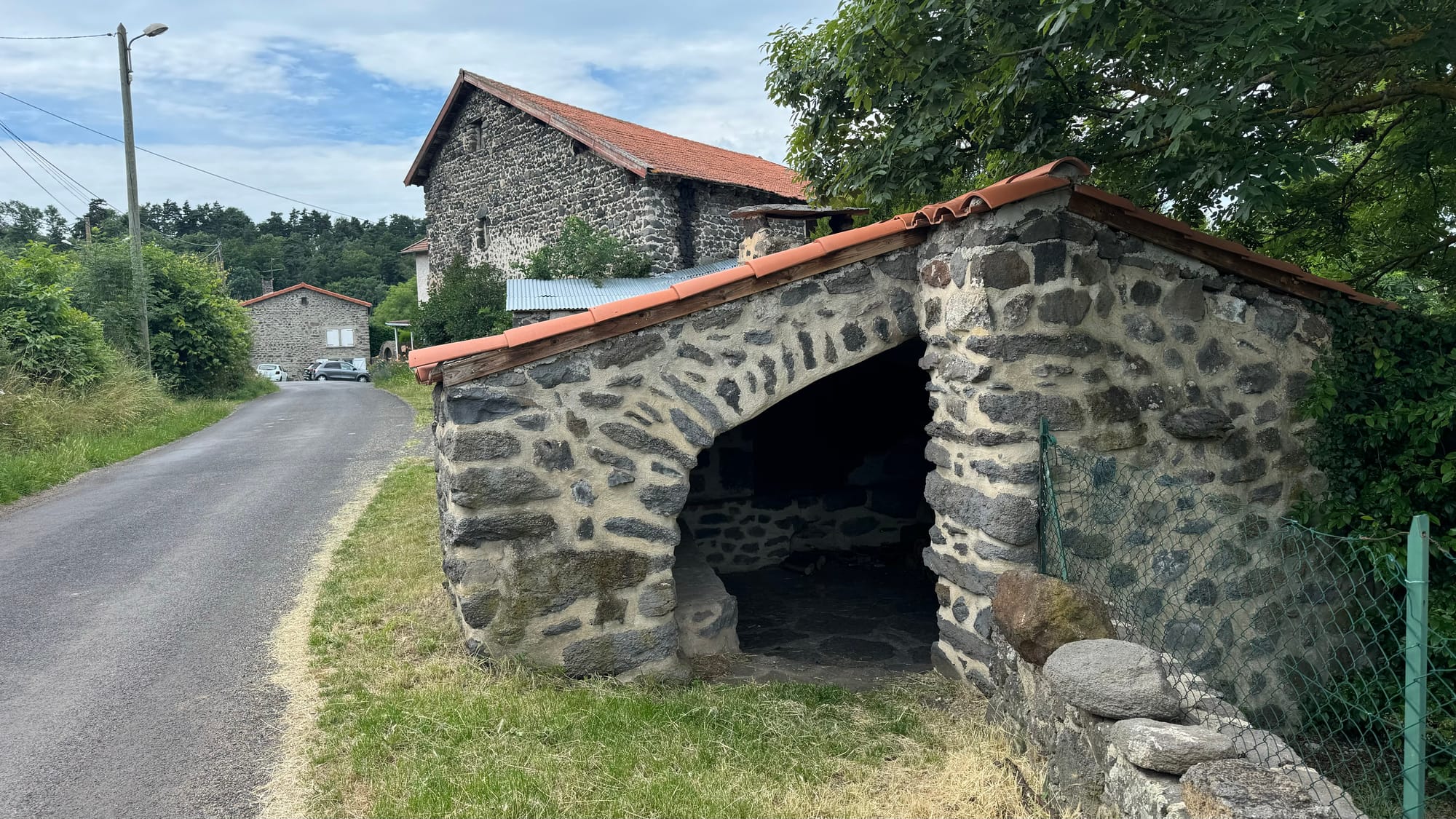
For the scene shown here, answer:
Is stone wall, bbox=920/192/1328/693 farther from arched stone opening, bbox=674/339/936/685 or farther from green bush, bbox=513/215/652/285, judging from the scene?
green bush, bbox=513/215/652/285

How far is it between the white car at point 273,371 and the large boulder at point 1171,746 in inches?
1475

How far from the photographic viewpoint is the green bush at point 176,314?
1670 centimetres

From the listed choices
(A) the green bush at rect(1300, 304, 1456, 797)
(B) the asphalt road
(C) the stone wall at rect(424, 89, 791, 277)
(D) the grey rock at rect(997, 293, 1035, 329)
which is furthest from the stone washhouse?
(C) the stone wall at rect(424, 89, 791, 277)

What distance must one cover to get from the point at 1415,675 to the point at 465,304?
66.8 feet

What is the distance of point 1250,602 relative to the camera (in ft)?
15.2

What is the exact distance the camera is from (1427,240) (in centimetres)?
700

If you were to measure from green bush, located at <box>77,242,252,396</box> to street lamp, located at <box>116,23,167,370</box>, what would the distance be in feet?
0.72

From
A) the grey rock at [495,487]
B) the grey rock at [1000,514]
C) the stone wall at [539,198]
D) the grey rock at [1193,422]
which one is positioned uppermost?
the stone wall at [539,198]

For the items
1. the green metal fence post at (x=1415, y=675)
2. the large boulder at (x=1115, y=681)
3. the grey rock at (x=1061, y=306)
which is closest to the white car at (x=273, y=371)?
the grey rock at (x=1061, y=306)

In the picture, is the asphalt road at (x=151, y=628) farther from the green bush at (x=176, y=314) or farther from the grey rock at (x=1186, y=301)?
the green bush at (x=176, y=314)

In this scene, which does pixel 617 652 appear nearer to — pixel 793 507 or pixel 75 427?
pixel 793 507

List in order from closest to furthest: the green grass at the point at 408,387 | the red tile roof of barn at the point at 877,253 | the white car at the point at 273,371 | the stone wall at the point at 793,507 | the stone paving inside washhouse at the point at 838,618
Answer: the red tile roof of barn at the point at 877,253
the stone paving inside washhouse at the point at 838,618
the stone wall at the point at 793,507
the green grass at the point at 408,387
the white car at the point at 273,371

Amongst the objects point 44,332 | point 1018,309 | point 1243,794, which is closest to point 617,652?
point 1018,309

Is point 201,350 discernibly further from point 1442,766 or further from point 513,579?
point 1442,766
